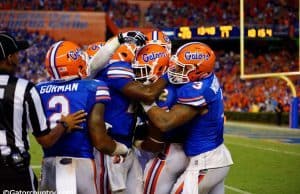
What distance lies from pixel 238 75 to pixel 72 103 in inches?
943

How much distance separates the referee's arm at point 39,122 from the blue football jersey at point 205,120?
879 mm

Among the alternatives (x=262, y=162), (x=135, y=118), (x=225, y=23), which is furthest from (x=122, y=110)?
(x=225, y=23)

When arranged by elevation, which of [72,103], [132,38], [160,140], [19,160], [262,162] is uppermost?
[132,38]

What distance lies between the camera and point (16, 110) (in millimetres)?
3146

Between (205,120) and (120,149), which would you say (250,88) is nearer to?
(205,120)

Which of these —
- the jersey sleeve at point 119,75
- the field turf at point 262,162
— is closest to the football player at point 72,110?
the jersey sleeve at point 119,75

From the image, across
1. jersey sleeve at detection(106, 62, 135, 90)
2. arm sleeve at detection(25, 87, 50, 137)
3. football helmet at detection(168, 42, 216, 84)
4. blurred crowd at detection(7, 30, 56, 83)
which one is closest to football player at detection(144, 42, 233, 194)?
football helmet at detection(168, 42, 216, 84)

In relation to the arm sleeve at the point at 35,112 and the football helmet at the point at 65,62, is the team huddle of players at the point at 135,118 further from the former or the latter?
the arm sleeve at the point at 35,112

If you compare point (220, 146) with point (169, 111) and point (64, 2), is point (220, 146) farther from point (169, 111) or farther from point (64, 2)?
point (64, 2)

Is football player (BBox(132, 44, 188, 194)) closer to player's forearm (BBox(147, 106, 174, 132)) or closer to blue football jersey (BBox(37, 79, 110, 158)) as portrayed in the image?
player's forearm (BBox(147, 106, 174, 132))

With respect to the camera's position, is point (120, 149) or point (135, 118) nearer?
point (120, 149)

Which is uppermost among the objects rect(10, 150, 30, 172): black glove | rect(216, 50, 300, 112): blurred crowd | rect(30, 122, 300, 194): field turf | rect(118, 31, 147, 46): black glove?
rect(118, 31, 147, 46): black glove

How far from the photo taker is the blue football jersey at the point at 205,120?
3807mm

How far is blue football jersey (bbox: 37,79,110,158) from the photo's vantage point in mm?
3555
